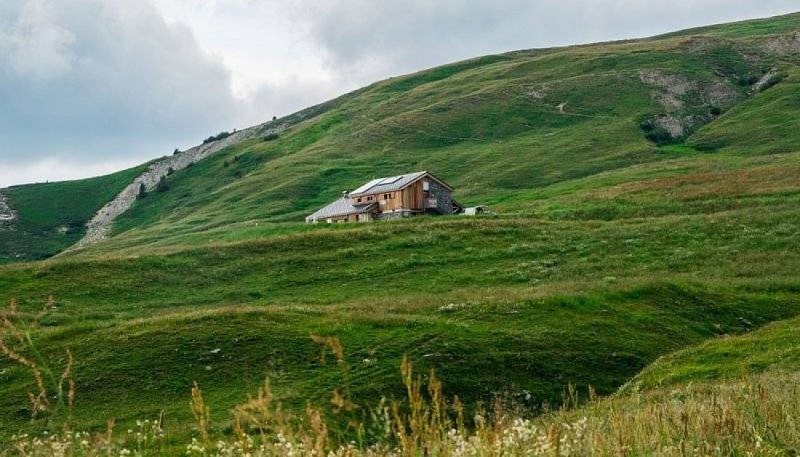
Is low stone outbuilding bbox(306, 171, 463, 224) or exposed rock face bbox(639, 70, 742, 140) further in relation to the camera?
exposed rock face bbox(639, 70, 742, 140)

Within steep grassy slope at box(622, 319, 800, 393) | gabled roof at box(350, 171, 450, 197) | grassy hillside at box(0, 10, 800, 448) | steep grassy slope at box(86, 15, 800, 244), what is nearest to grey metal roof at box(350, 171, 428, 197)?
gabled roof at box(350, 171, 450, 197)

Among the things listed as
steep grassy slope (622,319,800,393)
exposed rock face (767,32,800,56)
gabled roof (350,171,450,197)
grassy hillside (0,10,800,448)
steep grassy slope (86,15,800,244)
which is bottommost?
steep grassy slope (622,319,800,393)

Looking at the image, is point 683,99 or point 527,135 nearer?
point 527,135

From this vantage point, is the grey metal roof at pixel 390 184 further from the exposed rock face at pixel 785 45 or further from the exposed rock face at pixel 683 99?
the exposed rock face at pixel 785 45

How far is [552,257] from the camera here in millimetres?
58438

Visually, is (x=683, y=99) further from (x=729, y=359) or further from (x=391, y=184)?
(x=729, y=359)

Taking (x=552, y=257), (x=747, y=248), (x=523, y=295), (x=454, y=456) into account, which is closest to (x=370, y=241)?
(x=552, y=257)

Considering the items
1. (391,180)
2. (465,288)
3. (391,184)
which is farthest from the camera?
(391,180)

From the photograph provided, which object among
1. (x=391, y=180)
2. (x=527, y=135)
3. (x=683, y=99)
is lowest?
(x=391, y=180)

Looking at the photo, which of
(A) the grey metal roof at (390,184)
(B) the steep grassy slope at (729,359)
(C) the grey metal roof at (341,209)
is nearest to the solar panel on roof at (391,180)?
(A) the grey metal roof at (390,184)

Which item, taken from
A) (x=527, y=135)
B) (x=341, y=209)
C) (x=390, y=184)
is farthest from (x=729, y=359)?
(x=527, y=135)

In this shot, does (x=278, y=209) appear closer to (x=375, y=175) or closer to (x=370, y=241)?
(x=375, y=175)

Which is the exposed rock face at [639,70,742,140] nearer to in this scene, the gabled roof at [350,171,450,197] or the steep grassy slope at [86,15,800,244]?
the steep grassy slope at [86,15,800,244]

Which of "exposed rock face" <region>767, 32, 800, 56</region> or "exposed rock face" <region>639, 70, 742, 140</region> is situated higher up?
"exposed rock face" <region>767, 32, 800, 56</region>
